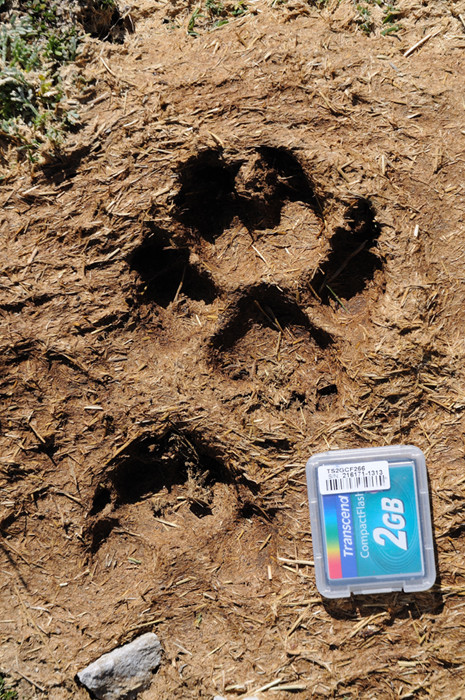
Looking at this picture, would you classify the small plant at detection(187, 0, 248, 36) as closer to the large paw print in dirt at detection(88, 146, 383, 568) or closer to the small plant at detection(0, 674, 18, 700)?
the large paw print in dirt at detection(88, 146, 383, 568)

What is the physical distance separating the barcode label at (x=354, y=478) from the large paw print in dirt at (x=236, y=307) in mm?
243

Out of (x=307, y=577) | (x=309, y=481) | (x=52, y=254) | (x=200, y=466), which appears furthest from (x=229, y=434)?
(x=52, y=254)

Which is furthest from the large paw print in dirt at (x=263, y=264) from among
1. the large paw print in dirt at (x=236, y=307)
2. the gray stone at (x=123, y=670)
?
the gray stone at (x=123, y=670)

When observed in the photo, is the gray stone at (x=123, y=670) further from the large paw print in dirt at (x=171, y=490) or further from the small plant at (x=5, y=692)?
the large paw print in dirt at (x=171, y=490)

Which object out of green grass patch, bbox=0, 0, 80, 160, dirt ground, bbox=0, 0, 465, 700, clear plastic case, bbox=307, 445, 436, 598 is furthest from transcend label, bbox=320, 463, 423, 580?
green grass patch, bbox=0, 0, 80, 160

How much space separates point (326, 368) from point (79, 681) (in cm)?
185

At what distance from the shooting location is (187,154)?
247 cm

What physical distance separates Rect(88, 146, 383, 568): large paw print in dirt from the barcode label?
0.24 m

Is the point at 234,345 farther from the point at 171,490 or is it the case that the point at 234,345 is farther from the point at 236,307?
the point at 171,490

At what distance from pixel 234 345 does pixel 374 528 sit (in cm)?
102

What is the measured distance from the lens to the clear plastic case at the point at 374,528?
2332mm

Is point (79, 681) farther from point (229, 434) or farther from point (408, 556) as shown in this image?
point (408, 556)

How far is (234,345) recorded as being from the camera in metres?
2.60

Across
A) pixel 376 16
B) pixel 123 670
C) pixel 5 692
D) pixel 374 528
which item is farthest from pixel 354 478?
pixel 376 16
